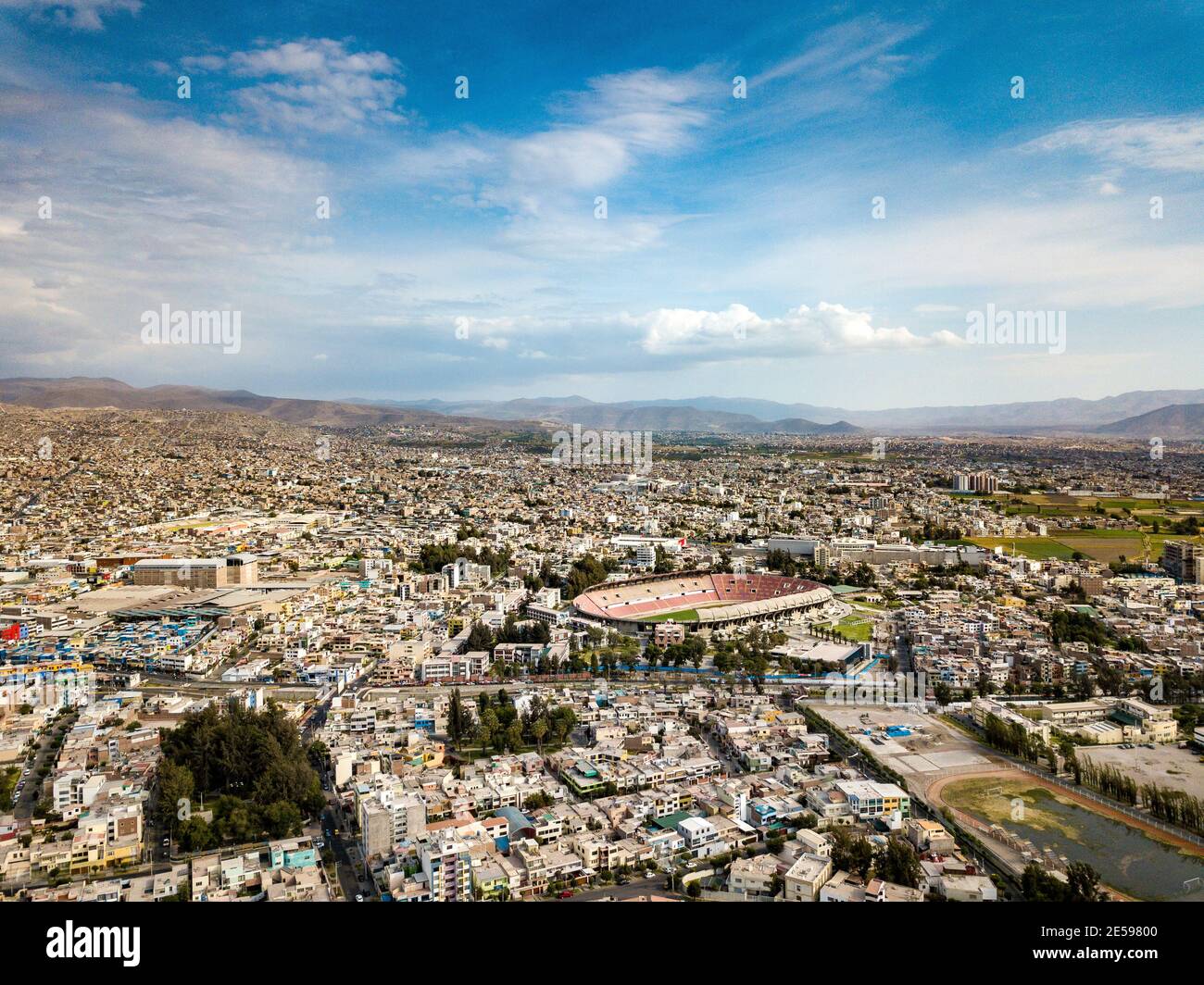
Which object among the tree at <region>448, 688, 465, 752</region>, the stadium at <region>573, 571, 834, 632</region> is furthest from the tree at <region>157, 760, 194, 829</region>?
the stadium at <region>573, 571, 834, 632</region>

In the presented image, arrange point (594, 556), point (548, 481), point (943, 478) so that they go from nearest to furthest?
point (594, 556), point (943, 478), point (548, 481)

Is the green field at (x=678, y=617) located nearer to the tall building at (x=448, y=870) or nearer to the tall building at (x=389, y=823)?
the tall building at (x=389, y=823)

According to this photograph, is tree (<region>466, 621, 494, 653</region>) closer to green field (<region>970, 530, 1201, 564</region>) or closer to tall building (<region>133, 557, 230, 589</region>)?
tall building (<region>133, 557, 230, 589</region>)

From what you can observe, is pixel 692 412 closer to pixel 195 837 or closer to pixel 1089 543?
pixel 1089 543

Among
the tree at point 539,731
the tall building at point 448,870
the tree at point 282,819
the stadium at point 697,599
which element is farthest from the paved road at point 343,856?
the stadium at point 697,599

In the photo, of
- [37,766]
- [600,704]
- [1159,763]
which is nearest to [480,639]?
[600,704]

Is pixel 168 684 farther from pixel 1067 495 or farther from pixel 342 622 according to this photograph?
pixel 1067 495
